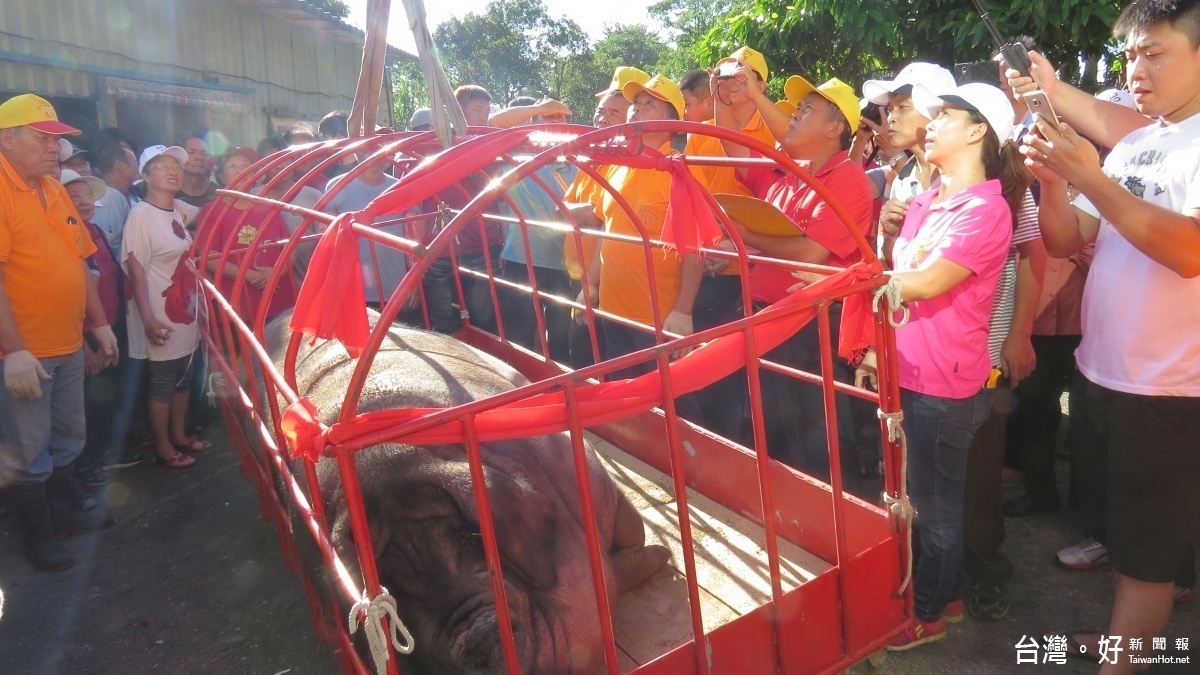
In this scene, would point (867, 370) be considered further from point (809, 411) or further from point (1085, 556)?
point (1085, 556)

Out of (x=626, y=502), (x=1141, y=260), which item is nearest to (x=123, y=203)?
(x=626, y=502)

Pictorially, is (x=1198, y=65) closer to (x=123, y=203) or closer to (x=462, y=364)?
(x=462, y=364)

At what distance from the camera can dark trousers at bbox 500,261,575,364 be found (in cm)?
572

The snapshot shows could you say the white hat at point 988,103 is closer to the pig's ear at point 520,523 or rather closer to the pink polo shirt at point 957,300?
the pink polo shirt at point 957,300

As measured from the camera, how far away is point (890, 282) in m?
2.21

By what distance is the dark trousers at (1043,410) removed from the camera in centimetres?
385

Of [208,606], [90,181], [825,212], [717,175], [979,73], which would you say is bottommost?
[208,606]

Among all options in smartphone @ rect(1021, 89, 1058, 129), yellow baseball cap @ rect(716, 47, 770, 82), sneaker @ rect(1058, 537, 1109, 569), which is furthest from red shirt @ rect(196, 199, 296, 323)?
sneaker @ rect(1058, 537, 1109, 569)

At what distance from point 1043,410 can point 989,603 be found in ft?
4.41

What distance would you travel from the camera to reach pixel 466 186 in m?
5.91

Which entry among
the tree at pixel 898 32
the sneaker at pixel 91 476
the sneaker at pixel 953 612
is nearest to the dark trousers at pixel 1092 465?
the sneaker at pixel 953 612

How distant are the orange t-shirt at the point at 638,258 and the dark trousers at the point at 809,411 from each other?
2.34 ft

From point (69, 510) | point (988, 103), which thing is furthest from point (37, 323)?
point (988, 103)

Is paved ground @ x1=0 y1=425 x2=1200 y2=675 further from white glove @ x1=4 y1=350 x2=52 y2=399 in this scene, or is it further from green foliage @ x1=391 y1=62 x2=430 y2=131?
green foliage @ x1=391 y1=62 x2=430 y2=131
